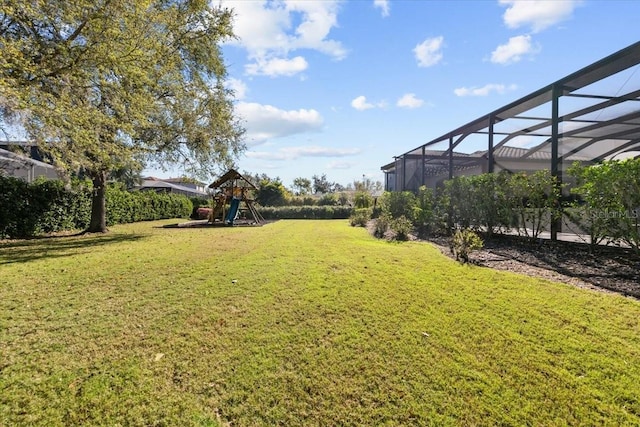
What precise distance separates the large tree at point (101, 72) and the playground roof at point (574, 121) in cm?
974

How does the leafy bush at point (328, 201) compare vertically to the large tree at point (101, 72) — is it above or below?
below

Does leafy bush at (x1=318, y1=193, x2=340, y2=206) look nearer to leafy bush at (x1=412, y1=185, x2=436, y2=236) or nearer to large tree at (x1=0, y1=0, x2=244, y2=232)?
leafy bush at (x1=412, y1=185, x2=436, y2=236)

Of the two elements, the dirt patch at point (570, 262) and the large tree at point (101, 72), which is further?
the large tree at point (101, 72)

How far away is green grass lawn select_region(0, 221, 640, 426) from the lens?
93.0 inches

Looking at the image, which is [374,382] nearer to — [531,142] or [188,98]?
[188,98]

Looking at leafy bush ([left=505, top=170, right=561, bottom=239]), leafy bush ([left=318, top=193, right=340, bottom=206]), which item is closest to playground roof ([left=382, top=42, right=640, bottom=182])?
leafy bush ([left=505, top=170, right=561, bottom=239])

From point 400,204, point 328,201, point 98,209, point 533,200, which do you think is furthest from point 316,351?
point 328,201

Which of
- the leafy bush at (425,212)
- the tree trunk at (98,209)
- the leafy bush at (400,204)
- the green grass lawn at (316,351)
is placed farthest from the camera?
the leafy bush at (400,204)

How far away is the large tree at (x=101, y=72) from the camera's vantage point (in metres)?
6.40

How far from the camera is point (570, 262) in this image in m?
6.17

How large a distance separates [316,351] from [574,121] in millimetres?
10580

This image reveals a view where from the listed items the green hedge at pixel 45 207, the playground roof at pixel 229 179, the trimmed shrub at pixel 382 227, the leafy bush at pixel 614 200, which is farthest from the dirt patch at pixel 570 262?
the playground roof at pixel 229 179

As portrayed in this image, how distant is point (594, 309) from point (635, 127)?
10135mm

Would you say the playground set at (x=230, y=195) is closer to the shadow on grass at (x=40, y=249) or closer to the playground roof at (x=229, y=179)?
the playground roof at (x=229, y=179)
